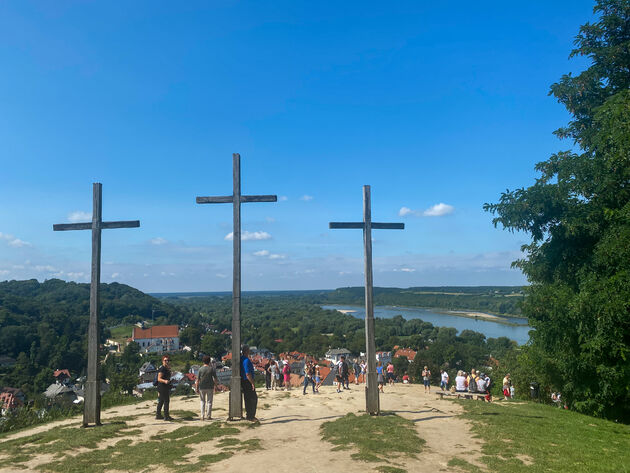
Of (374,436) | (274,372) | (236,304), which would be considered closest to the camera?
(374,436)

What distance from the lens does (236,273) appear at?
8844 mm

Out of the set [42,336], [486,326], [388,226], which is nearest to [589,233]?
[388,226]

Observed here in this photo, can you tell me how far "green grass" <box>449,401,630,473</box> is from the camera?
5586 millimetres

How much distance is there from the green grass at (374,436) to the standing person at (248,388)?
1.48m

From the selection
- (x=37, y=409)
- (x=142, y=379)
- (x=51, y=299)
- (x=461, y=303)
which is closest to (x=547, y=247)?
(x=37, y=409)

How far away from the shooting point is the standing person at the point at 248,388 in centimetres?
839

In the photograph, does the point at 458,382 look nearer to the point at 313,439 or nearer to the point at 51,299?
the point at 313,439

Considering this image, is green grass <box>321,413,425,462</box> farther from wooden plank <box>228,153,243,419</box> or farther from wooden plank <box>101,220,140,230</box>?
wooden plank <box>101,220,140,230</box>

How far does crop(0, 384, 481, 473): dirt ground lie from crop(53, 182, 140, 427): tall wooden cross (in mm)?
851

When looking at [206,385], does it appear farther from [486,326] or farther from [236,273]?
[486,326]

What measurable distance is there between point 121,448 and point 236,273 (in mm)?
3708

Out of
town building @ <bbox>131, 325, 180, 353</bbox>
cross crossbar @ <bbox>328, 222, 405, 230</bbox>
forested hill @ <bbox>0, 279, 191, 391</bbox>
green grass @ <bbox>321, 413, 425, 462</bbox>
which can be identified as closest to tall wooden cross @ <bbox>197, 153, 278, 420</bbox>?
cross crossbar @ <bbox>328, 222, 405, 230</bbox>

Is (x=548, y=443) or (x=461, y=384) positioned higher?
(x=548, y=443)

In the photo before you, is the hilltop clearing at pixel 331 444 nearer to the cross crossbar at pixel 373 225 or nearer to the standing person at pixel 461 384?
the standing person at pixel 461 384
